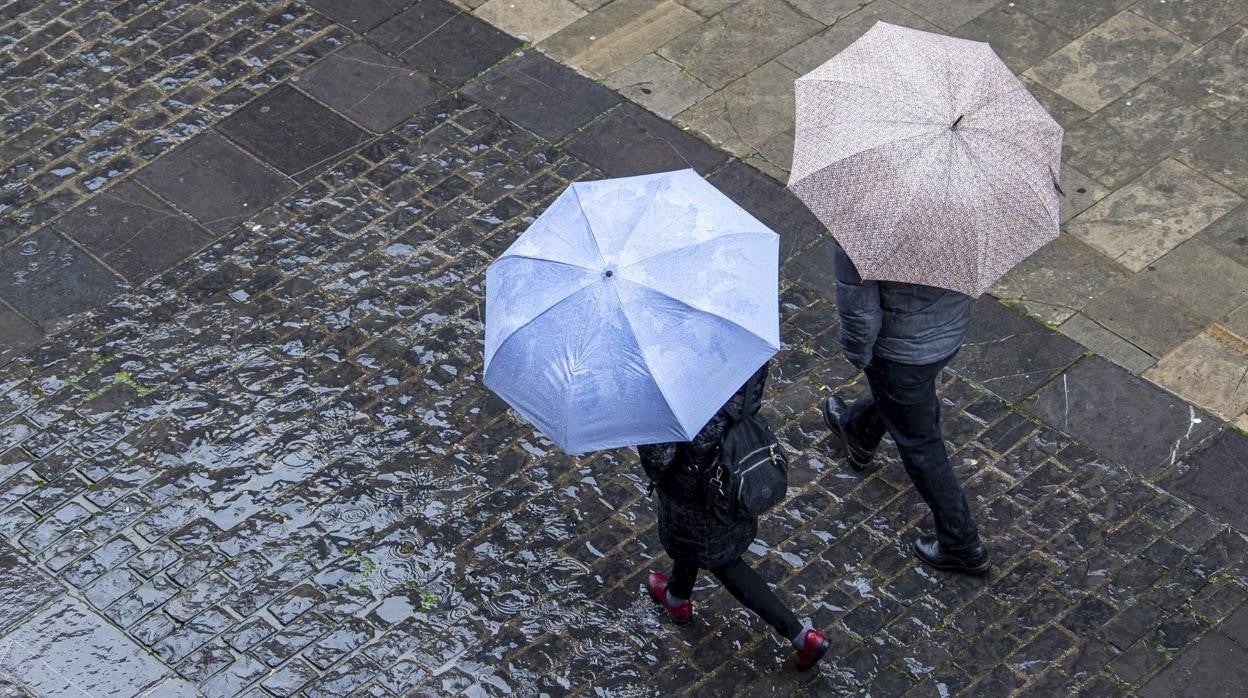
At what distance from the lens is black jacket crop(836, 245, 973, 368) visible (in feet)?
18.2

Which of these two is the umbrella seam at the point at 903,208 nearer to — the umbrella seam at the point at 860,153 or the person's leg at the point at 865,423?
the umbrella seam at the point at 860,153

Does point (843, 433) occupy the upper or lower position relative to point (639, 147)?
lower

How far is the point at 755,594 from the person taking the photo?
571cm

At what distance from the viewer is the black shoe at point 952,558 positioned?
6.26 m

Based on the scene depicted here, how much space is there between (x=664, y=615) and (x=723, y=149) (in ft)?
10.2

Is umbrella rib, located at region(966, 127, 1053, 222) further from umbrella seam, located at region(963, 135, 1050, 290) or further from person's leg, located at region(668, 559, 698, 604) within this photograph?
person's leg, located at region(668, 559, 698, 604)

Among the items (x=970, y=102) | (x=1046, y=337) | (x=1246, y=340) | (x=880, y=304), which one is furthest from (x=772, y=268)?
(x=1246, y=340)

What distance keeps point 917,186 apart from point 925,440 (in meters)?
1.27

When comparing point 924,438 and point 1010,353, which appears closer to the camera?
point 924,438

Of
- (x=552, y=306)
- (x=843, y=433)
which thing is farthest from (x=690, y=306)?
(x=843, y=433)

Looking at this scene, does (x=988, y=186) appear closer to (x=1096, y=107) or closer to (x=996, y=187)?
(x=996, y=187)

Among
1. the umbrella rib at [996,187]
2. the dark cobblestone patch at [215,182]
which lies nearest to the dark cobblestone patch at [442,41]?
the dark cobblestone patch at [215,182]

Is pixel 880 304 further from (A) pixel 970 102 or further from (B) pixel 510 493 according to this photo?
(B) pixel 510 493

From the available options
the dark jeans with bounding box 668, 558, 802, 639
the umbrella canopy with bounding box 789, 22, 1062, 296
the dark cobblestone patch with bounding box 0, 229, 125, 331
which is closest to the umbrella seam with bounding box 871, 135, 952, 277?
the umbrella canopy with bounding box 789, 22, 1062, 296
